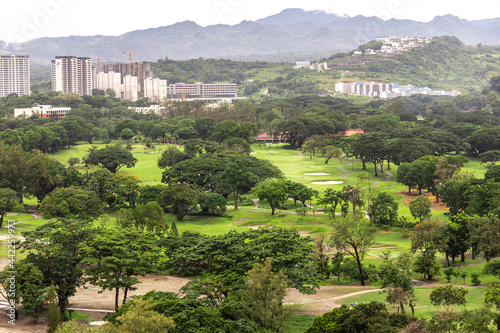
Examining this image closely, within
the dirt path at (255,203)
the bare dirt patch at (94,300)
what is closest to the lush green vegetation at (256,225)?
the dirt path at (255,203)

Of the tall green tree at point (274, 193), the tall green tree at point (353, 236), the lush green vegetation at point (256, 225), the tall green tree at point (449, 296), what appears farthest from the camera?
the tall green tree at point (274, 193)

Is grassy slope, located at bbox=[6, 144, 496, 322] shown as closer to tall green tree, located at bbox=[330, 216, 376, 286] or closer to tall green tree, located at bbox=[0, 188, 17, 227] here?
tall green tree, located at bbox=[0, 188, 17, 227]

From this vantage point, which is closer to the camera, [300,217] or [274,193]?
[300,217]

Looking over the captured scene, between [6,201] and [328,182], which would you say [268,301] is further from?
[328,182]

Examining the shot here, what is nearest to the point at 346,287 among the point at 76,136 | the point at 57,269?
the point at 57,269

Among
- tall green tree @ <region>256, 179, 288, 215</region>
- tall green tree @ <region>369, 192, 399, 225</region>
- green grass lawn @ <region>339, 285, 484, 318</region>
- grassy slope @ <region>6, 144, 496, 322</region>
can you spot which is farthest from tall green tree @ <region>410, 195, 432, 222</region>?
green grass lawn @ <region>339, 285, 484, 318</region>

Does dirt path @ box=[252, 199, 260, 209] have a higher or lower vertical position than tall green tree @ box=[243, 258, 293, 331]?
lower

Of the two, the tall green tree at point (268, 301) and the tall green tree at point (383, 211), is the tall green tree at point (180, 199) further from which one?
the tall green tree at point (268, 301)

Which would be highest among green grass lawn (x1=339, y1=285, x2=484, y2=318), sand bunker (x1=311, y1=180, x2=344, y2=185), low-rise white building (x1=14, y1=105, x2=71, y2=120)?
low-rise white building (x1=14, y1=105, x2=71, y2=120)

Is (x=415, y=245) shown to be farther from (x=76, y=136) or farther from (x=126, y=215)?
(x=76, y=136)

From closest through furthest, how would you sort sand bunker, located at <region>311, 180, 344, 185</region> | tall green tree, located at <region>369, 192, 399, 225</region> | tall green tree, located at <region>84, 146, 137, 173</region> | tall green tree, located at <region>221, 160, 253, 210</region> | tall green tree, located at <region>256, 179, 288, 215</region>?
tall green tree, located at <region>369, 192, 399, 225</region> → tall green tree, located at <region>256, 179, 288, 215</region> → tall green tree, located at <region>221, 160, 253, 210</region> → sand bunker, located at <region>311, 180, 344, 185</region> → tall green tree, located at <region>84, 146, 137, 173</region>

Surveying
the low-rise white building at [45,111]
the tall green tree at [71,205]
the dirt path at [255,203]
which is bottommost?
the dirt path at [255,203]

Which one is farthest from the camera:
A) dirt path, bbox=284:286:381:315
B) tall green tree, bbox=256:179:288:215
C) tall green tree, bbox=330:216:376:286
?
tall green tree, bbox=256:179:288:215

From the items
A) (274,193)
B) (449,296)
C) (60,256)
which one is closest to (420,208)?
(274,193)
